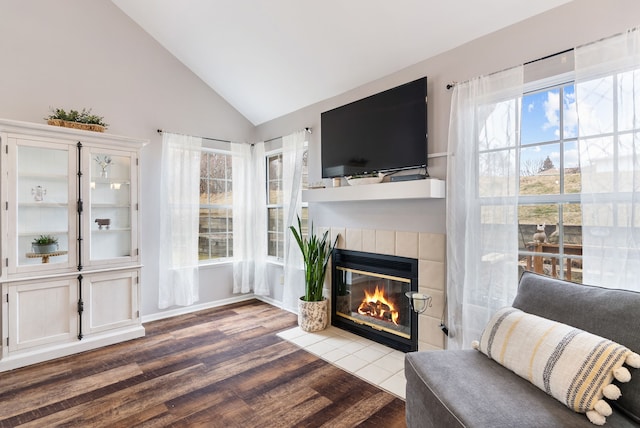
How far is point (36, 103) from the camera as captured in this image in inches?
117

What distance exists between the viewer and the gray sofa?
1202 mm

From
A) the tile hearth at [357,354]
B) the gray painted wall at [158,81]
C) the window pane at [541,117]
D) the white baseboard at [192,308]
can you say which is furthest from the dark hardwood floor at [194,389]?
the window pane at [541,117]

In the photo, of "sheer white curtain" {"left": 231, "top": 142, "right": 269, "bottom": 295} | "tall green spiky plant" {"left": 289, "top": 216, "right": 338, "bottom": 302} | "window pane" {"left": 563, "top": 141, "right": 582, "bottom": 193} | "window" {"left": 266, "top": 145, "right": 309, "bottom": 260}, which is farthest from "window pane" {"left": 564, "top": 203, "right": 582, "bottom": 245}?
"sheer white curtain" {"left": 231, "top": 142, "right": 269, "bottom": 295}

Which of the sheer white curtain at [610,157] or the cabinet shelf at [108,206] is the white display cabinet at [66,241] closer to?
the cabinet shelf at [108,206]

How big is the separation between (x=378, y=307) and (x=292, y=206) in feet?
4.84

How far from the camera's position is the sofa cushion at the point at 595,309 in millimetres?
1235

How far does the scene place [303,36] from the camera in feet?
9.34

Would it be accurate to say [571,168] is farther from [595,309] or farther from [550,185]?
[595,309]

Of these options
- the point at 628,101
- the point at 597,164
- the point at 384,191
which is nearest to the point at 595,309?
the point at 597,164

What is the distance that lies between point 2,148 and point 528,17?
3.97m

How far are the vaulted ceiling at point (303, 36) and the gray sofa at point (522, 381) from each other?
1752 millimetres

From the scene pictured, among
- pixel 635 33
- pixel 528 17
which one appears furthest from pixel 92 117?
pixel 635 33

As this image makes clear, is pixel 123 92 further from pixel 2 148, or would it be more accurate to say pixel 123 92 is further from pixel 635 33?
pixel 635 33

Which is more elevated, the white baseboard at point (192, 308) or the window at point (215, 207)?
the window at point (215, 207)
